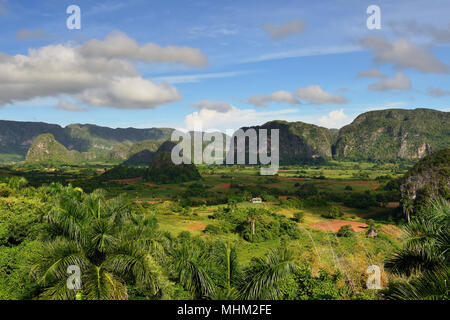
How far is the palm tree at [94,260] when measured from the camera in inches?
244

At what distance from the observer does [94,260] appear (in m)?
7.26

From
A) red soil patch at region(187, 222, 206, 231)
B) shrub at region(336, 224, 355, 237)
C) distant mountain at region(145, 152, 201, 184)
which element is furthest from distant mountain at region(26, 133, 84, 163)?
shrub at region(336, 224, 355, 237)

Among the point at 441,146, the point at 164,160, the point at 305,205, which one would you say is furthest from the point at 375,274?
the point at 441,146

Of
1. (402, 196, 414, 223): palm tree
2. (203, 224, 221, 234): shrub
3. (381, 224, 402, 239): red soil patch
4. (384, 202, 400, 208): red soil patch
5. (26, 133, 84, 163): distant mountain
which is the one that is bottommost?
(381, 224, 402, 239): red soil patch

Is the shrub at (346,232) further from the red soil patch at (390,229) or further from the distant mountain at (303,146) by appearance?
the distant mountain at (303,146)

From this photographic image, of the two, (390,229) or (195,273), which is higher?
(195,273)

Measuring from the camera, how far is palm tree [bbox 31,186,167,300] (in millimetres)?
6203

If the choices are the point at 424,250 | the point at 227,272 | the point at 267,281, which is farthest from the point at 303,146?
the point at 267,281

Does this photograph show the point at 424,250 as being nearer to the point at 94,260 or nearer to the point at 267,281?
the point at 267,281

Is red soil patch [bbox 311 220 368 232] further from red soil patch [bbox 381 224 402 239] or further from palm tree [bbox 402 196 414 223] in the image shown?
palm tree [bbox 402 196 414 223]

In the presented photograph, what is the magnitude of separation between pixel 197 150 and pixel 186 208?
5416 inches
